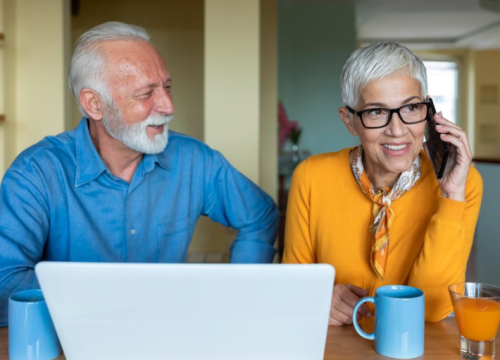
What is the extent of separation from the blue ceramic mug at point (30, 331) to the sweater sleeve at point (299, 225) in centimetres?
82

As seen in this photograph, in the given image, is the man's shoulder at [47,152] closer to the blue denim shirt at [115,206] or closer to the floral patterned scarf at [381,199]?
the blue denim shirt at [115,206]

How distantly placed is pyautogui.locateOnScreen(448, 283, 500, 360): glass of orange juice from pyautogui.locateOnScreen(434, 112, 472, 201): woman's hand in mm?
346

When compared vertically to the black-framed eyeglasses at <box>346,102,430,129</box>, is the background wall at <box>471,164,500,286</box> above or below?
below

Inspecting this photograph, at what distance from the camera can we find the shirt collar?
1.88m

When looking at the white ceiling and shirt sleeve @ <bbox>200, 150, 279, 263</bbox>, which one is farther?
the white ceiling

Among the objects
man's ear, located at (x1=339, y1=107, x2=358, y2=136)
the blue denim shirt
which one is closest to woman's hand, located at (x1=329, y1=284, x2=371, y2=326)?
man's ear, located at (x1=339, y1=107, x2=358, y2=136)

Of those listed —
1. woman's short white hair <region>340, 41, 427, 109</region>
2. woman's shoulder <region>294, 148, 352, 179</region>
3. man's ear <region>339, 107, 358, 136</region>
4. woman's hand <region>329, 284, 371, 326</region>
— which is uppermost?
woman's short white hair <region>340, 41, 427, 109</region>

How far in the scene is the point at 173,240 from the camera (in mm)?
2051

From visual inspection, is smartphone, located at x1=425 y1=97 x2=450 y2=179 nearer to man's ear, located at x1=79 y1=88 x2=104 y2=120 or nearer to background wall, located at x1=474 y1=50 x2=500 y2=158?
man's ear, located at x1=79 y1=88 x2=104 y2=120

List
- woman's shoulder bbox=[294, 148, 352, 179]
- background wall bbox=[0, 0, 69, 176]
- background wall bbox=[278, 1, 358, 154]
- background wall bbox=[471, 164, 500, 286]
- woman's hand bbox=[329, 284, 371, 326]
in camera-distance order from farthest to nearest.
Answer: background wall bbox=[278, 1, 358, 154] → background wall bbox=[471, 164, 500, 286] → background wall bbox=[0, 0, 69, 176] → woman's shoulder bbox=[294, 148, 352, 179] → woman's hand bbox=[329, 284, 371, 326]

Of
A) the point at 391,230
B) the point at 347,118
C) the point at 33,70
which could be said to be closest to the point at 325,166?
the point at 347,118

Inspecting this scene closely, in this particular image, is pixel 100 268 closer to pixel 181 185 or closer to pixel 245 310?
pixel 245 310

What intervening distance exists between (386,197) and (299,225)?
283 mm

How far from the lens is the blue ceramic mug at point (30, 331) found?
1129 mm
